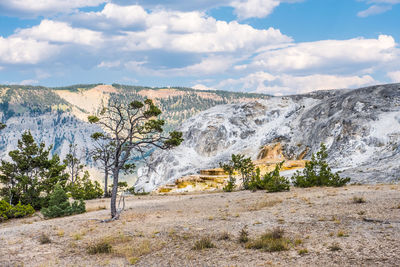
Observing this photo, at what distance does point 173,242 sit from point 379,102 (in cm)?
4578

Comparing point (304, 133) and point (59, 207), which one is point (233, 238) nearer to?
point (59, 207)

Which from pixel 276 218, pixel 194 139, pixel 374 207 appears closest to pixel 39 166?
pixel 276 218

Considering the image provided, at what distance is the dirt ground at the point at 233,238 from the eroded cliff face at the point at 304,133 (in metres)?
14.7

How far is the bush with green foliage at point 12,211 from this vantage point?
23.6m

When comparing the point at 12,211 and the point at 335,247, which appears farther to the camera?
the point at 12,211

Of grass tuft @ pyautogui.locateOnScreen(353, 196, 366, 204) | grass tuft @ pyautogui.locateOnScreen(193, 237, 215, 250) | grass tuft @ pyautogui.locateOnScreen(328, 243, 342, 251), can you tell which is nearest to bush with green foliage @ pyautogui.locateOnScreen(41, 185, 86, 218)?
grass tuft @ pyautogui.locateOnScreen(193, 237, 215, 250)

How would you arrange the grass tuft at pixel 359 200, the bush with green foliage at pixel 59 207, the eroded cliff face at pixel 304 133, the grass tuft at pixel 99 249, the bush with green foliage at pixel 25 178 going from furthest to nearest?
the eroded cliff face at pixel 304 133
the bush with green foliage at pixel 25 178
the bush with green foliage at pixel 59 207
the grass tuft at pixel 359 200
the grass tuft at pixel 99 249

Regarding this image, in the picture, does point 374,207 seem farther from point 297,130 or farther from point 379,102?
point 297,130

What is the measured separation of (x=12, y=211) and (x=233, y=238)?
810 inches

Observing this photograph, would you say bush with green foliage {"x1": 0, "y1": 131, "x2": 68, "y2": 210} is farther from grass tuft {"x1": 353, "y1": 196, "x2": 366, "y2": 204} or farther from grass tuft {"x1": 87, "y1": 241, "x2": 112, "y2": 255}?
grass tuft {"x1": 353, "y1": 196, "x2": 366, "y2": 204}

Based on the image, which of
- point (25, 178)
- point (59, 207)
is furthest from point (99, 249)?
point (25, 178)

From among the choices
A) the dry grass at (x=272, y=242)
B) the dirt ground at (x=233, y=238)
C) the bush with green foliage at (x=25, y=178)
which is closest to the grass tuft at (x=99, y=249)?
the dirt ground at (x=233, y=238)

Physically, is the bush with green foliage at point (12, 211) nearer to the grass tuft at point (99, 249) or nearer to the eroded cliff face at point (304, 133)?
the grass tuft at point (99, 249)

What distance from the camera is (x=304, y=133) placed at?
5675 centimetres
